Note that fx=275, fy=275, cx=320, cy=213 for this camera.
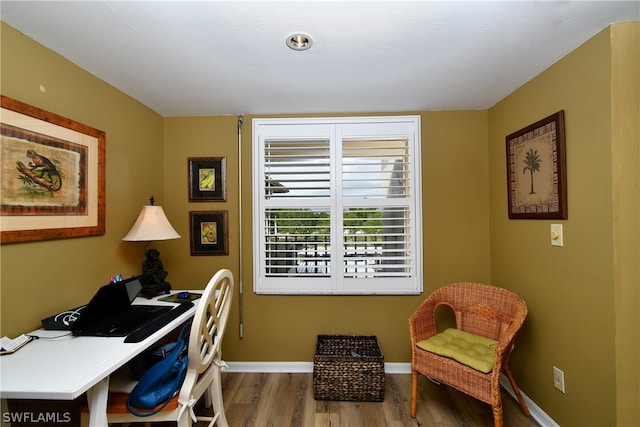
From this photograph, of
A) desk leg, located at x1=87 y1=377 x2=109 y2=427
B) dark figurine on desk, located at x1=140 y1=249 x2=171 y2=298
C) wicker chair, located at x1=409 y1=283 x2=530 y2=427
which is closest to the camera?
desk leg, located at x1=87 y1=377 x2=109 y2=427

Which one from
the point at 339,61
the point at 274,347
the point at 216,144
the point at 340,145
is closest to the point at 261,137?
the point at 216,144

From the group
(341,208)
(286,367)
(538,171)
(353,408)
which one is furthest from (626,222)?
(286,367)

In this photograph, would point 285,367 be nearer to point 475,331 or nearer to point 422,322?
point 422,322

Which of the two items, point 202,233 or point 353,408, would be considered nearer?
point 353,408

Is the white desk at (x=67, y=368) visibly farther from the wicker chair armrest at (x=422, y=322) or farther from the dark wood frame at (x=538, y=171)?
the dark wood frame at (x=538, y=171)

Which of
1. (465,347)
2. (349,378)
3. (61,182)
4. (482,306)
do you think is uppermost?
(61,182)

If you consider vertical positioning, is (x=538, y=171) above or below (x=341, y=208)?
above

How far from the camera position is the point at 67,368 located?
1.06 m

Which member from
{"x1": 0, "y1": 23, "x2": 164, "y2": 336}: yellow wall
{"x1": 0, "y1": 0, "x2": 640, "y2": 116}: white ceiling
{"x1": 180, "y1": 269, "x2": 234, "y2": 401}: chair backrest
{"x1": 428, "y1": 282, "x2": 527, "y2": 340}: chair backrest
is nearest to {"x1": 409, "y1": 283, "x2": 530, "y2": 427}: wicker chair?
{"x1": 428, "y1": 282, "x2": 527, "y2": 340}: chair backrest

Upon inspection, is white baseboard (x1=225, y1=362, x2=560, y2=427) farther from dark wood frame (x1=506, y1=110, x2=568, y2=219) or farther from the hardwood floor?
dark wood frame (x1=506, y1=110, x2=568, y2=219)

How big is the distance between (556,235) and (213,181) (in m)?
2.56

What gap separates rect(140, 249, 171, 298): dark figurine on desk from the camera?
78.1 inches

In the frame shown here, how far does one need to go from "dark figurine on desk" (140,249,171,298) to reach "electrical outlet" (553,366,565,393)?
8.74ft

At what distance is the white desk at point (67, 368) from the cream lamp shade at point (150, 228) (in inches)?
26.3
